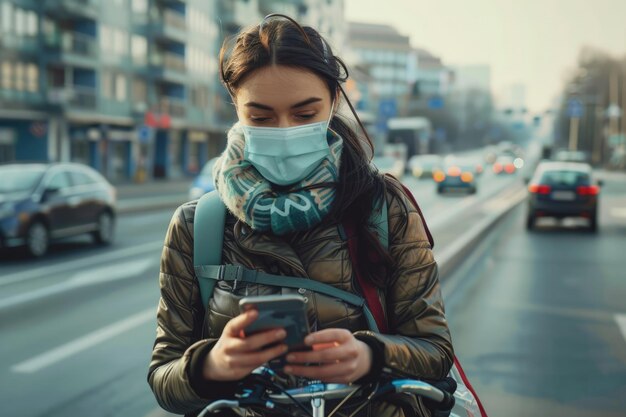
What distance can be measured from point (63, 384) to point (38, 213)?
8490mm

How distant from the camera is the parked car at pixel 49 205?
43.7 feet

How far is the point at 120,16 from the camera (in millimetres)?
48000

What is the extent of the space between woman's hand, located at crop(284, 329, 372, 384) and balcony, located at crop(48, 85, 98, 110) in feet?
135

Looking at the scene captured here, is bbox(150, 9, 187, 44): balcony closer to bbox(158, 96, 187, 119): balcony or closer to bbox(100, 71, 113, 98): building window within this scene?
bbox(158, 96, 187, 119): balcony

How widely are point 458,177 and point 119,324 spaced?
30513mm

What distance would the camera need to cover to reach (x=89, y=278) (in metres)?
11.2

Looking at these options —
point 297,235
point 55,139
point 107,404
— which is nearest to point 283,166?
point 297,235

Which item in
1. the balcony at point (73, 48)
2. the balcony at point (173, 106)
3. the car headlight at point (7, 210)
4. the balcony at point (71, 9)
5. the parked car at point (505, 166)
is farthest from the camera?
the parked car at point (505, 166)

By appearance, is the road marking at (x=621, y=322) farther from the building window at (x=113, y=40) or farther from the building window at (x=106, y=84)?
the building window at (x=113, y=40)

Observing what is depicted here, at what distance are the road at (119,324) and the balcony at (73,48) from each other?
2861 cm

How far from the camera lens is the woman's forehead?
193 cm

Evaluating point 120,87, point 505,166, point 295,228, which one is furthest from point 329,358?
point 505,166

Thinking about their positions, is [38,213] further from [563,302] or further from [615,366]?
[615,366]

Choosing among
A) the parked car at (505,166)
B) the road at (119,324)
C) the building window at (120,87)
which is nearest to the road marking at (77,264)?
the road at (119,324)
